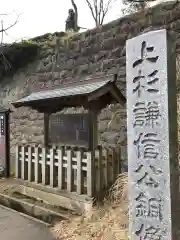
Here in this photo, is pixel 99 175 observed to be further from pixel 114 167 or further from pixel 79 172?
pixel 114 167

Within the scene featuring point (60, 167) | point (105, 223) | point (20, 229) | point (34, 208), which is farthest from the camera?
point (60, 167)

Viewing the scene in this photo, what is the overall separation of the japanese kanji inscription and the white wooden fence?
6.35 feet

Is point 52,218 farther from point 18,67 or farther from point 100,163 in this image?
point 18,67

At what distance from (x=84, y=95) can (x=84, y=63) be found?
3086 millimetres

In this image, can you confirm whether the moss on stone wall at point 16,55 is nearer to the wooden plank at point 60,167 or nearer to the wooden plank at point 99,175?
the wooden plank at point 60,167

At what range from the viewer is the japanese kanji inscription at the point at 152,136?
286 centimetres

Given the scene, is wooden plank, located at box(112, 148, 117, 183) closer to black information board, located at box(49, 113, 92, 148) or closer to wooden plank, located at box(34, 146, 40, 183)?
black information board, located at box(49, 113, 92, 148)

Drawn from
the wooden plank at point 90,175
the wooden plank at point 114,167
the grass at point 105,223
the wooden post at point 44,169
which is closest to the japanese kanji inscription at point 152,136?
the grass at point 105,223

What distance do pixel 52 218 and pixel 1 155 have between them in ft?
13.0

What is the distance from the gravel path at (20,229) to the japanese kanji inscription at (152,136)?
1.65 m

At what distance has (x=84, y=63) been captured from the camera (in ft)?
26.5

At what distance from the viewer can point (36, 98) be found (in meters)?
6.21

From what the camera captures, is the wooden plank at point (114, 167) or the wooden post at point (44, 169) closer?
the wooden plank at point (114, 167)

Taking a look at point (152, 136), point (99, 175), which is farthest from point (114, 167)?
point (152, 136)
